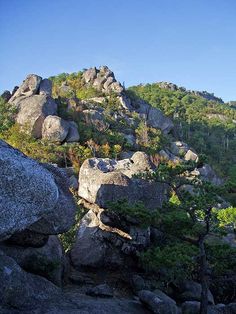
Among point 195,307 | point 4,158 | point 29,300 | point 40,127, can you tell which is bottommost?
point 195,307

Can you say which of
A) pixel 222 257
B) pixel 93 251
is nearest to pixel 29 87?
pixel 93 251

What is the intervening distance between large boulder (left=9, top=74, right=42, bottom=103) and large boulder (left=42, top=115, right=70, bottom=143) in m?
9.24

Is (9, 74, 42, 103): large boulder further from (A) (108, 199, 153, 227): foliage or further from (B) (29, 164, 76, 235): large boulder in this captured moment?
(A) (108, 199, 153, 227): foliage

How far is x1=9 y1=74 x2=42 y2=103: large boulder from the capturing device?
161ft

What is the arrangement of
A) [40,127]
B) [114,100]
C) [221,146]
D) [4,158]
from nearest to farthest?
[4,158], [40,127], [114,100], [221,146]

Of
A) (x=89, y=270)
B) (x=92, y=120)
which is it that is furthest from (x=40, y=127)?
(x=89, y=270)

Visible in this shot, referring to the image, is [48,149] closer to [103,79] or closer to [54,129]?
[54,129]

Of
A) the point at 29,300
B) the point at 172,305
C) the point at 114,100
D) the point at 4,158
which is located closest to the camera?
the point at 4,158

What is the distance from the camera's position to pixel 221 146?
246 feet

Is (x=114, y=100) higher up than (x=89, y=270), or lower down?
higher up

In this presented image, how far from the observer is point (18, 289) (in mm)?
10703

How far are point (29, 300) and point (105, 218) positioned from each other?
28.4ft

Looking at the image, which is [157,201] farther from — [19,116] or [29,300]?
[19,116]

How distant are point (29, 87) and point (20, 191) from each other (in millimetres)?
42550
